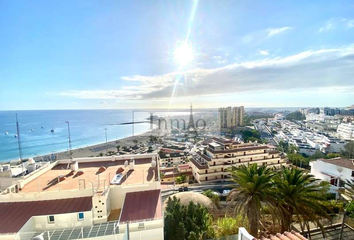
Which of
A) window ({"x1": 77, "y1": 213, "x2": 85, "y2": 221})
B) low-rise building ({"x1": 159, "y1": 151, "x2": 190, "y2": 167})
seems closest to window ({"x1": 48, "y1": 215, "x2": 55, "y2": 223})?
window ({"x1": 77, "y1": 213, "x2": 85, "y2": 221})

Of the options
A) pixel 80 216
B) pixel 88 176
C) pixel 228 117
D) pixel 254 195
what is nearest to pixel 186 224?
pixel 254 195

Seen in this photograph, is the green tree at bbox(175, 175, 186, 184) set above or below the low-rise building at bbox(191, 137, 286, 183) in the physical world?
below

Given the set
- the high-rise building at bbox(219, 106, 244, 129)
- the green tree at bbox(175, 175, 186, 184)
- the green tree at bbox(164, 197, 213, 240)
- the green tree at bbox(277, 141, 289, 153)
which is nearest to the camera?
the green tree at bbox(164, 197, 213, 240)

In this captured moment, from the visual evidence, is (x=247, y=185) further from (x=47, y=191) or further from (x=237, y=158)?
(x=237, y=158)

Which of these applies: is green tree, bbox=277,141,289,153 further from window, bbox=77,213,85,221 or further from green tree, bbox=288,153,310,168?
window, bbox=77,213,85,221

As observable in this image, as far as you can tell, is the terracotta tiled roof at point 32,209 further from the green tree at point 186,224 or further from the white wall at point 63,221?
the green tree at point 186,224

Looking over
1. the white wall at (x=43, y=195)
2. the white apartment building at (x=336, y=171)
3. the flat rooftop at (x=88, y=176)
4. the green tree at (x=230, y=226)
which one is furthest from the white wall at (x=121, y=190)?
the white apartment building at (x=336, y=171)

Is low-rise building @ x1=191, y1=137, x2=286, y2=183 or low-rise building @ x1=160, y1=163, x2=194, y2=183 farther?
low-rise building @ x1=191, y1=137, x2=286, y2=183
